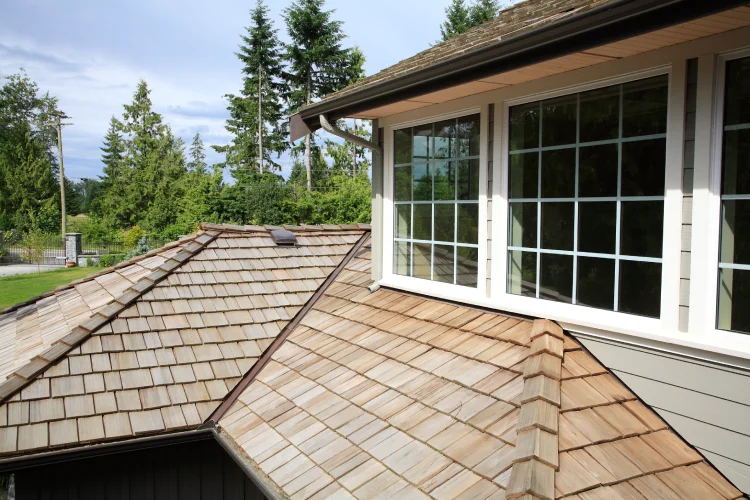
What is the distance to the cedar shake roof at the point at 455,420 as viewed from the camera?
7.25ft

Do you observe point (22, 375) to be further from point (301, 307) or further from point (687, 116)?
point (687, 116)

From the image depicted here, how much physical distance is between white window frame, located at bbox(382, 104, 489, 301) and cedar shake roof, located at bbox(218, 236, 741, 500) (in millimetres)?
151

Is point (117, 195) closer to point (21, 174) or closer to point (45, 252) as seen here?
point (21, 174)

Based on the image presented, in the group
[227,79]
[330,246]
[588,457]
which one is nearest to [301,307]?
[330,246]

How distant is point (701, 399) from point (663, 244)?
0.74m

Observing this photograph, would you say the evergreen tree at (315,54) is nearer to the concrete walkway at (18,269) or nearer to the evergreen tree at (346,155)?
the evergreen tree at (346,155)

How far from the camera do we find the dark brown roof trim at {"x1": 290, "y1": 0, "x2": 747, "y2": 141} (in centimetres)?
214

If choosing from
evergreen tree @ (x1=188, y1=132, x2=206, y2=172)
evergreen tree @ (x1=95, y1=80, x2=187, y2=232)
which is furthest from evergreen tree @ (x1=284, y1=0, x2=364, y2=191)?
evergreen tree @ (x1=188, y1=132, x2=206, y2=172)

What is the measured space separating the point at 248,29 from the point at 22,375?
3306cm

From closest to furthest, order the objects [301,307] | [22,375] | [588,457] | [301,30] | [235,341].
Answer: [588,457], [22,375], [235,341], [301,307], [301,30]

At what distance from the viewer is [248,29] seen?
32.7 m

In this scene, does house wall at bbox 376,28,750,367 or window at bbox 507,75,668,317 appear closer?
house wall at bbox 376,28,750,367

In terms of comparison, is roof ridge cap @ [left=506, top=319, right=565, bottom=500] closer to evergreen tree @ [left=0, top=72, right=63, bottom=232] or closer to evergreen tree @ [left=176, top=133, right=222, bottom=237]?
evergreen tree @ [left=176, top=133, right=222, bottom=237]

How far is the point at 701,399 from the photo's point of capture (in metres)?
2.38
